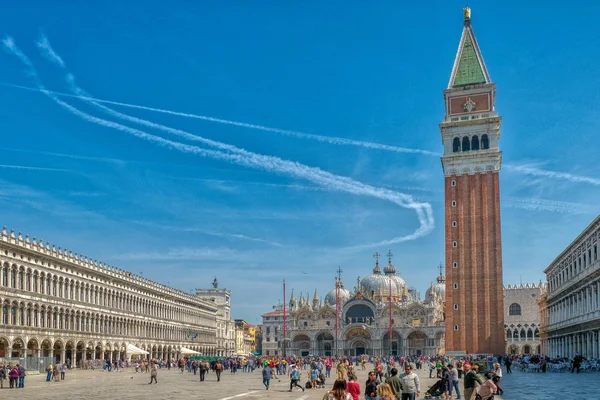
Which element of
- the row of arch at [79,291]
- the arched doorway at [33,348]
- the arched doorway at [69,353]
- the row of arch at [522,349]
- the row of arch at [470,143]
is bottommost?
the row of arch at [522,349]

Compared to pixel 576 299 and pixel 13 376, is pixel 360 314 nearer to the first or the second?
pixel 576 299

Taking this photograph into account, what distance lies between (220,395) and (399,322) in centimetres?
9177

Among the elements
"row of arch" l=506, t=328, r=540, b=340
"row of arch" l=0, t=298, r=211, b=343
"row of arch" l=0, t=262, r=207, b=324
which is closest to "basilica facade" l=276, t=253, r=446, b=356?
"row of arch" l=506, t=328, r=540, b=340

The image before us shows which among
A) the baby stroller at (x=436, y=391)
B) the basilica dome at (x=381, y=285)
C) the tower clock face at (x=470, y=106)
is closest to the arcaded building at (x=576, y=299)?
the tower clock face at (x=470, y=106)

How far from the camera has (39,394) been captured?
2942 cm

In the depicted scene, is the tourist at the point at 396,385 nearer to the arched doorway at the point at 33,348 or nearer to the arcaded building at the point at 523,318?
the arched doorway at the point at 33,348

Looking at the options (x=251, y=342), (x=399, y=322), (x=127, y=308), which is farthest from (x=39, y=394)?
(x=251, y=342)

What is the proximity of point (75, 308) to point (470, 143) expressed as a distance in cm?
4785

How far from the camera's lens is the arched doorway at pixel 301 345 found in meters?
123

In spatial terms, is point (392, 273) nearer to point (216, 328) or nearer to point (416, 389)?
point (216, 328)

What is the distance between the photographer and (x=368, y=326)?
118 metres

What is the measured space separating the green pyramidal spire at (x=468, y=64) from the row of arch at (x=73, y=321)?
48.3 metres

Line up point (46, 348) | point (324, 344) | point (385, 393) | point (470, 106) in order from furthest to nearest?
point (324, 344) → point (470, 106) → point (46, 348) → point (385, 393)

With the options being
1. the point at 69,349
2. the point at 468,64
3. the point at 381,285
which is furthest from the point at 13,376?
the point at 381,285
